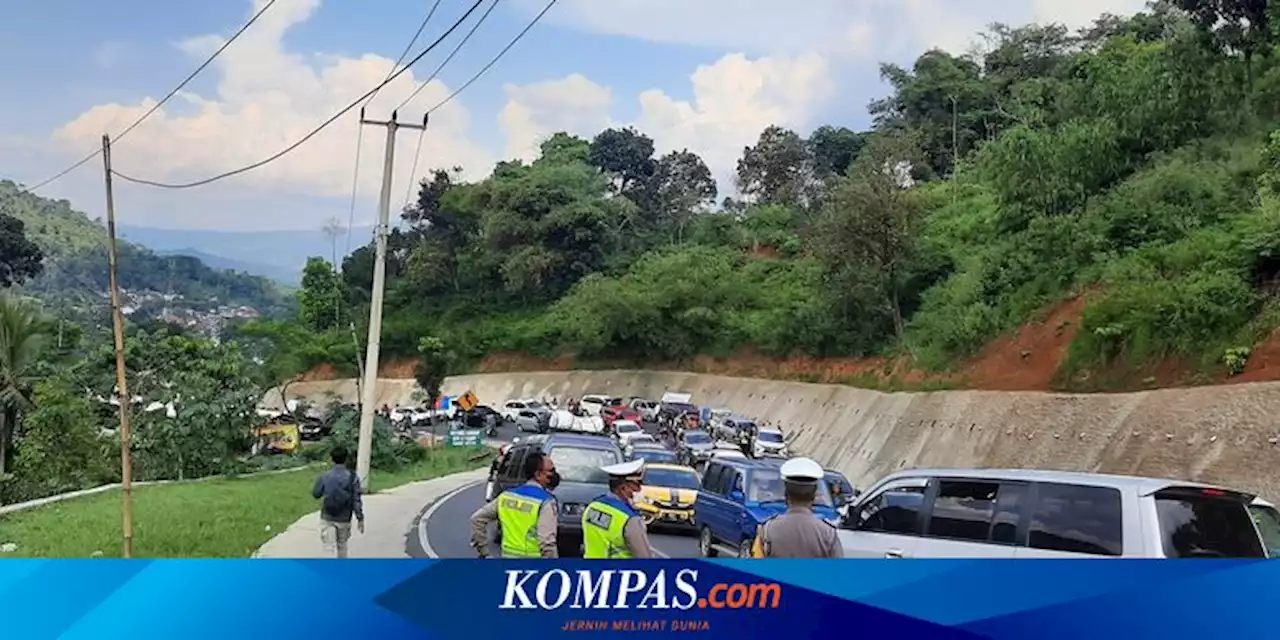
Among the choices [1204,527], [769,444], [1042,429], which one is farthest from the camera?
[769,444]

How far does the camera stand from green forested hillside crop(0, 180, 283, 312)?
48.5ft

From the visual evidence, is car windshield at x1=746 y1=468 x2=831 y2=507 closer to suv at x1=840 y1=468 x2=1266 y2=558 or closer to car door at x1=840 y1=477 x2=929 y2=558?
car door at x1=840 y1=477 x2=929 y2=558

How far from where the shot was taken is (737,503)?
614 inches

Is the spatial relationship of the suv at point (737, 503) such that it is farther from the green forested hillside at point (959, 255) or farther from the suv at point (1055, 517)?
the green forested hillside at point (959, 255)

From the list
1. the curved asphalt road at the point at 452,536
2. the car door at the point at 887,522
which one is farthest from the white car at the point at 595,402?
the car door at the point at 887,522

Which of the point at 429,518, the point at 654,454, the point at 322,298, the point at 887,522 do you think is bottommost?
the point at 429,518

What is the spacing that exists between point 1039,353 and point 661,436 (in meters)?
22.9

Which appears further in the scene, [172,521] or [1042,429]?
[1042,429]

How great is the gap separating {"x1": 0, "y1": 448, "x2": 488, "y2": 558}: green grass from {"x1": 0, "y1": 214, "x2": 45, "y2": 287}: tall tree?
353 cm

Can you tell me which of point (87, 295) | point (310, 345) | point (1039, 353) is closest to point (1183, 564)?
→ point (1039, 353)

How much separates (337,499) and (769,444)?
2105cm

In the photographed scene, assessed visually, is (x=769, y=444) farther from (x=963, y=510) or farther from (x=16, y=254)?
(x=963, y=510)

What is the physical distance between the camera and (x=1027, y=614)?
601 cm

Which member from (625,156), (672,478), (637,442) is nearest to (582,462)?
(672,478)
